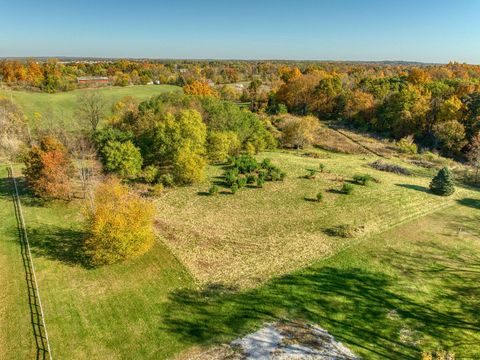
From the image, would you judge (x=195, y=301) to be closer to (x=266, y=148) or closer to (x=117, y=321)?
(x=117, y=321)

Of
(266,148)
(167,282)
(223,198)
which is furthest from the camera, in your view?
(266,148)

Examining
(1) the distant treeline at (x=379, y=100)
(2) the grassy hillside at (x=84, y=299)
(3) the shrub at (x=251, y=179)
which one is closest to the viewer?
(2) the grassy hillside at (x=84, y=299)

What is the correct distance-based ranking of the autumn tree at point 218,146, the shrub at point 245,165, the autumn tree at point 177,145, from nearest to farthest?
the autumn tree at point 177,145 → the shrub at point 245,165 → the autumn tree at point 218,146

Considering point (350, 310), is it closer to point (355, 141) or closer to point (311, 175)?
point (311, 175)

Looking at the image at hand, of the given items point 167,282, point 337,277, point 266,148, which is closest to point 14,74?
point 266,148

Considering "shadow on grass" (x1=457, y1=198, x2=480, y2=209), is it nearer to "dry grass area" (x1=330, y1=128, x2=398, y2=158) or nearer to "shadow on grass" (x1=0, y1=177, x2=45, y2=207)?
"dry grass area" (x1=330, y1=128, x2=398, y2=158)

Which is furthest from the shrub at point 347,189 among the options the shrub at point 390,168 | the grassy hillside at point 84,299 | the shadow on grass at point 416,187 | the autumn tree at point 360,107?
the autumn tree at point 360,107

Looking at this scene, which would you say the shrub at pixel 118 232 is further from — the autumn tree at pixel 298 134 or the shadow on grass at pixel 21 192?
the autumn tree at pixel 298 134
